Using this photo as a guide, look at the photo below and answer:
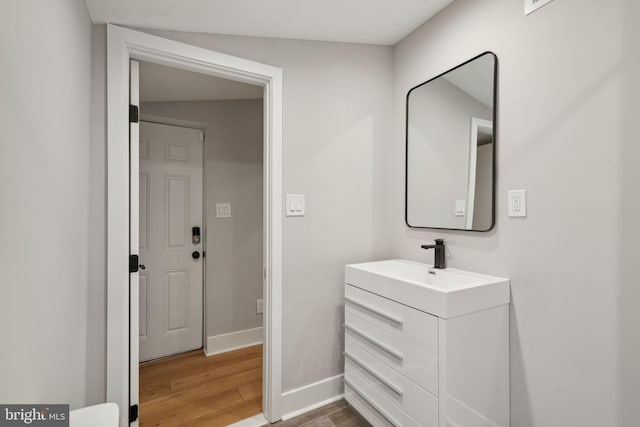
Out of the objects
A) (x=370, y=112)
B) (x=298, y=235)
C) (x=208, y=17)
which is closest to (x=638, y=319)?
(x=298, y=235)

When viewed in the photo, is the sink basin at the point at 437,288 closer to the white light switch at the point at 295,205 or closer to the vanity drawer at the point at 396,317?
the vanity drawer at the point at 396,317

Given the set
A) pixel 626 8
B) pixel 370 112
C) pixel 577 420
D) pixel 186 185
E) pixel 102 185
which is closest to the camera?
pixel 626 8

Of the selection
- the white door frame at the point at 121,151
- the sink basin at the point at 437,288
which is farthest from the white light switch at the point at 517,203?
the white door frame at the point at 121,151

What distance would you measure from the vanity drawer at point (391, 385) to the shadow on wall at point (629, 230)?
0.64m

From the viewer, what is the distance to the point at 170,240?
106 inches

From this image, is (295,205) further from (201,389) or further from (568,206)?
(201,389)

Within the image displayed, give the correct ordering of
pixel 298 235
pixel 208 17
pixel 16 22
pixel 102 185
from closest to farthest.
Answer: pixel 16 22
pixel 102 185
pixel 208 17
pixel 298 235

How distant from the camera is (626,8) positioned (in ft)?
3.54

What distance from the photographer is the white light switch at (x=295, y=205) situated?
1885mm

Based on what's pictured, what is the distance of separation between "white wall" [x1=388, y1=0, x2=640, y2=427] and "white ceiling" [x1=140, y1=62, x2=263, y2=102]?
5.75 ft

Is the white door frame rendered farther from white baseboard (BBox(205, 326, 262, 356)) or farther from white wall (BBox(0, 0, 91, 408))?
white baseboard (BBox(205, 326, 262, 356))

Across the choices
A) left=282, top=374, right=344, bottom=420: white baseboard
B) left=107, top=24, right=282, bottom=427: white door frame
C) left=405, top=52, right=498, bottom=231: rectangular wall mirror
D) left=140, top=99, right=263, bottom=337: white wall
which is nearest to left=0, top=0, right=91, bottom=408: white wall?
left=107, top=24, right=282, bottom=427: white door frame

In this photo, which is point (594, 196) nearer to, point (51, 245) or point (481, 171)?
point (481, 171)

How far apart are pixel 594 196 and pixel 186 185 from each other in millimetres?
2727
